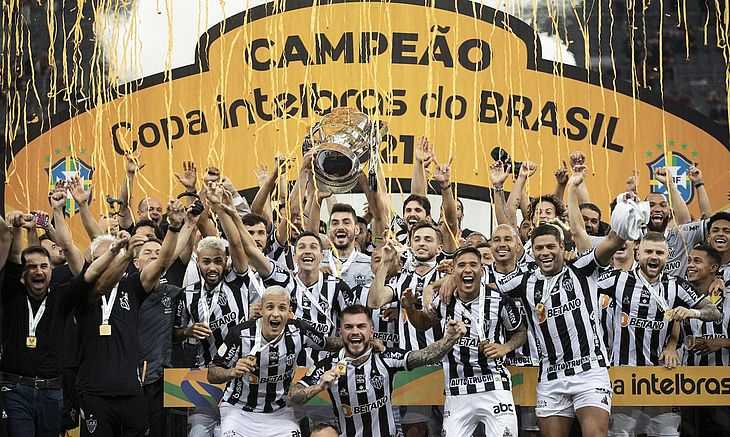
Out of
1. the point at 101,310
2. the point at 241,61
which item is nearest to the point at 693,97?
the point at 241,61

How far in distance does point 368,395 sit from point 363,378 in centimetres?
9

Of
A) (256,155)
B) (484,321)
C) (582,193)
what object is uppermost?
(256,155)

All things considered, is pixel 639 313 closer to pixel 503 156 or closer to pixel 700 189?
pixel 700 189

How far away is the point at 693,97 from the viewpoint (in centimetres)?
872

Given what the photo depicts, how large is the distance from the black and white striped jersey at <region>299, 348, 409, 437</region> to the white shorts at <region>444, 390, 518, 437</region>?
0.32 m

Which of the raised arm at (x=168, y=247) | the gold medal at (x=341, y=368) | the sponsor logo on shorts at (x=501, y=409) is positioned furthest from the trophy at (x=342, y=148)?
the sponsor logo on shorts at (x=501, y=409)

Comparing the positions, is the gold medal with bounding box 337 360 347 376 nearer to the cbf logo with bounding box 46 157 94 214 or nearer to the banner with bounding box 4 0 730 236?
the banner with bounding box 4 0 730 236

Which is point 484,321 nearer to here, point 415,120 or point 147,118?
point 415,120

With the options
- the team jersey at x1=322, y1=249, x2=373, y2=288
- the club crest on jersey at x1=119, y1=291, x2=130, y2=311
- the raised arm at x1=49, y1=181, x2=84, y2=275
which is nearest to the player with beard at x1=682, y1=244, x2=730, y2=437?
the team jersey at x1=322, y1=249, x2=373, y2=288

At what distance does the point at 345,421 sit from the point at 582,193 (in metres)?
2.42

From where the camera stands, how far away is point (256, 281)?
6656mm

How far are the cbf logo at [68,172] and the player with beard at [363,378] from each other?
3.33m

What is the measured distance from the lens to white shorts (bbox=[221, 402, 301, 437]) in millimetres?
6156

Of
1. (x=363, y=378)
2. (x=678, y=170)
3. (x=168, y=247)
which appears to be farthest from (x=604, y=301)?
(x=168, y=247)
